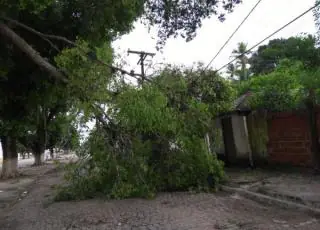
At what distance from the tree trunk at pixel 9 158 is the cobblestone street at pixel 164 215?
13542 mm

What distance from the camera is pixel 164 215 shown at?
795 centimetres

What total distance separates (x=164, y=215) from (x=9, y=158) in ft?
59.4

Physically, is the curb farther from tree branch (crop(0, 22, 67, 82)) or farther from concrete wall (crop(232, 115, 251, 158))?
tree branch (crop(0, 22, 67, 82))

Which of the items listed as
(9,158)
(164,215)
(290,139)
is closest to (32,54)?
(164,215)

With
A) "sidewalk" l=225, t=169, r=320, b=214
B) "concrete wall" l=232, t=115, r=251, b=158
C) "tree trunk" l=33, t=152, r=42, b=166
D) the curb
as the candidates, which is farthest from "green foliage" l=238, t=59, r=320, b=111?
"tree trunk" l=33, t=152, r=42, b=166

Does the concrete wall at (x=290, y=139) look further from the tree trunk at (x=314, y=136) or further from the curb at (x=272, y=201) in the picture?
the curb at (x=272, y=201)

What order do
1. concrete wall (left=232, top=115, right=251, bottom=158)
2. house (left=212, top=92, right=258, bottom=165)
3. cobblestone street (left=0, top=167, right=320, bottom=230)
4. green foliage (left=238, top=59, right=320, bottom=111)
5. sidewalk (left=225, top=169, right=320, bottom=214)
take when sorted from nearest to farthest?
cobblestone street (left=0, top=167, right=320, bottom=230) < sidewalk (left=225, top=169, right=320, bottom=214) < green foliage (left=238, top=59, right=320, bottom=111) < house (left=212, top=92, right=258, bottom=165) < concrete wall (left=232, top=115, right=251, bottom=158)

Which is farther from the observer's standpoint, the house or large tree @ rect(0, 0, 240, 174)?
the house

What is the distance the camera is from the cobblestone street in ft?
22.5

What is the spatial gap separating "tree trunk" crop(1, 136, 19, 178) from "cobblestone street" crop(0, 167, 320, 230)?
44.4 ft

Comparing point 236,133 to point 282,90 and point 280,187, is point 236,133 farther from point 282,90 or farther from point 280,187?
point 280,187

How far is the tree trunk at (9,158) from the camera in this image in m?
23.1

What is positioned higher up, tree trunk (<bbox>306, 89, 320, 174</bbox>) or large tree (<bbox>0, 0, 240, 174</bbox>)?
large tree (<bbox>0, 0, 240, 174</bbox>)

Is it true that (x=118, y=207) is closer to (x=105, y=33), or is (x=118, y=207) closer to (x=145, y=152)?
(x=145, y=152)
